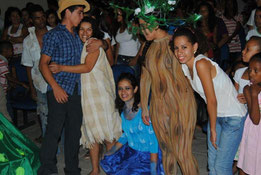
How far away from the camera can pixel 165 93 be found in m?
2.99

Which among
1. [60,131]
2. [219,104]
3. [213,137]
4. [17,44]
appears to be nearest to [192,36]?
[219,104]

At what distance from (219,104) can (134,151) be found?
1143 mm

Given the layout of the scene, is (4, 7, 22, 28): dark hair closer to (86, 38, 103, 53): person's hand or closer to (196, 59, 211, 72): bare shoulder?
(86, 38, 103, 53): person's hand

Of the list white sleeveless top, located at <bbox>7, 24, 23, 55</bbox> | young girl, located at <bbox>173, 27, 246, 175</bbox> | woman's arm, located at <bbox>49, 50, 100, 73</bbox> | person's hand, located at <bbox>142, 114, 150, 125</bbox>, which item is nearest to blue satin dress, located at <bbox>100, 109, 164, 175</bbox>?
person's hand, located at <bbox>142, 114, 150, 125</bbox>

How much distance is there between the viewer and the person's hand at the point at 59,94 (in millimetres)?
3209

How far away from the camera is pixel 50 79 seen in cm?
316

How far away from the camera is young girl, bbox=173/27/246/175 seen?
2.64 metres

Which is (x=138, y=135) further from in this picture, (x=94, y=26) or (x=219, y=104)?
(x=94, y=26)

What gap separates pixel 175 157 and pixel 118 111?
800 mm

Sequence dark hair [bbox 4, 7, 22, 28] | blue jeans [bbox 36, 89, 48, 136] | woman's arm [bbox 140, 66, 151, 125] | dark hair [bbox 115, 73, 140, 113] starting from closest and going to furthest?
woman's arm [bbox 140, 66, 151, 125] → dark hair [bbox 115, 73, 140, 113] → blue jeans [bbox 36, 89, 48, 136] → dark hair [bbox 4, 7, 22, 28]

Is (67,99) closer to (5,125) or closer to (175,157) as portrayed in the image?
(5,125)

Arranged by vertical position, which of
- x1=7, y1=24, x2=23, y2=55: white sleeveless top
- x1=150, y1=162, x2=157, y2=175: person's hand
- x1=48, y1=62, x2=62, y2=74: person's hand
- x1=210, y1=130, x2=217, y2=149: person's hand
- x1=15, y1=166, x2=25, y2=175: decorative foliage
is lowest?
x1=15, y1=166, x2=25, y2=175: decorative foliage

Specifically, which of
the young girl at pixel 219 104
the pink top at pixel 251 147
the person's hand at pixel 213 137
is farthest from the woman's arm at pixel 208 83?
the pink top at pixel 251 147

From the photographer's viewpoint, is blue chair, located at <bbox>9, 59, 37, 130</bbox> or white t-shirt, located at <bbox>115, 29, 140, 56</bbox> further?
white t-shirt, located at <bbox>115, 29, 140, 56</bbox>
